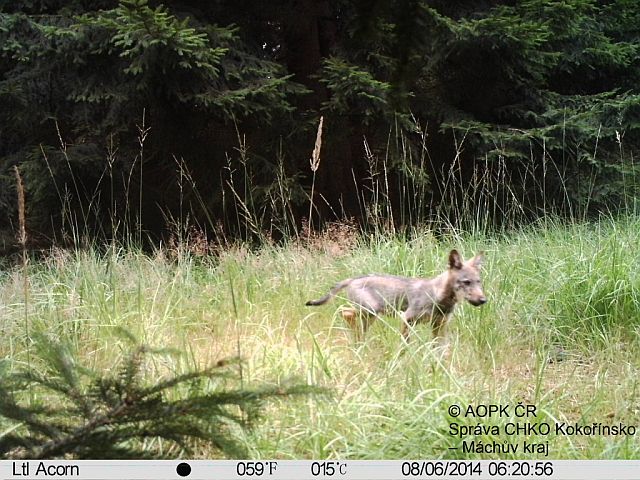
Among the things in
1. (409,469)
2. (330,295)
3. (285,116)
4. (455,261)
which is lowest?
(409,469)

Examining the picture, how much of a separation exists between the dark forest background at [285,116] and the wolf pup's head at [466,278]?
1.65 metres

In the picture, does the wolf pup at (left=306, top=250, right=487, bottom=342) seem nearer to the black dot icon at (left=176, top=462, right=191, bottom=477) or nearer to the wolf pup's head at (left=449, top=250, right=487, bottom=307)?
the wolf pup's head at (left=449, top=250, right=487, bottom=307)

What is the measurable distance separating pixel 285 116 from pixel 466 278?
8.73 feet

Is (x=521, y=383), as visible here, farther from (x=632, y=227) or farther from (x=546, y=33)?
(x=546, y=33)

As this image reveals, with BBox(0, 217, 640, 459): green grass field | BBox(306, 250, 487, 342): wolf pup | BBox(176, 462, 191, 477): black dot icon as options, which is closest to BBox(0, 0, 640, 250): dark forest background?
BBox(0, 217, 640, 459): green grass field

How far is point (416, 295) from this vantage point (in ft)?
7.72

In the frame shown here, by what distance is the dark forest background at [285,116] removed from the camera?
165 inches

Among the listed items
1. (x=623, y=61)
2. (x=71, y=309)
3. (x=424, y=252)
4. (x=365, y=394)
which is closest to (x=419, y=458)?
(x=365, y=394)

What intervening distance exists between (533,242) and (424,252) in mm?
588

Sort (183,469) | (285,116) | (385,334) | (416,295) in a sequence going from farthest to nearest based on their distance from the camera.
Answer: (285,116)
(416,295)
(385,334)
(183,469)
